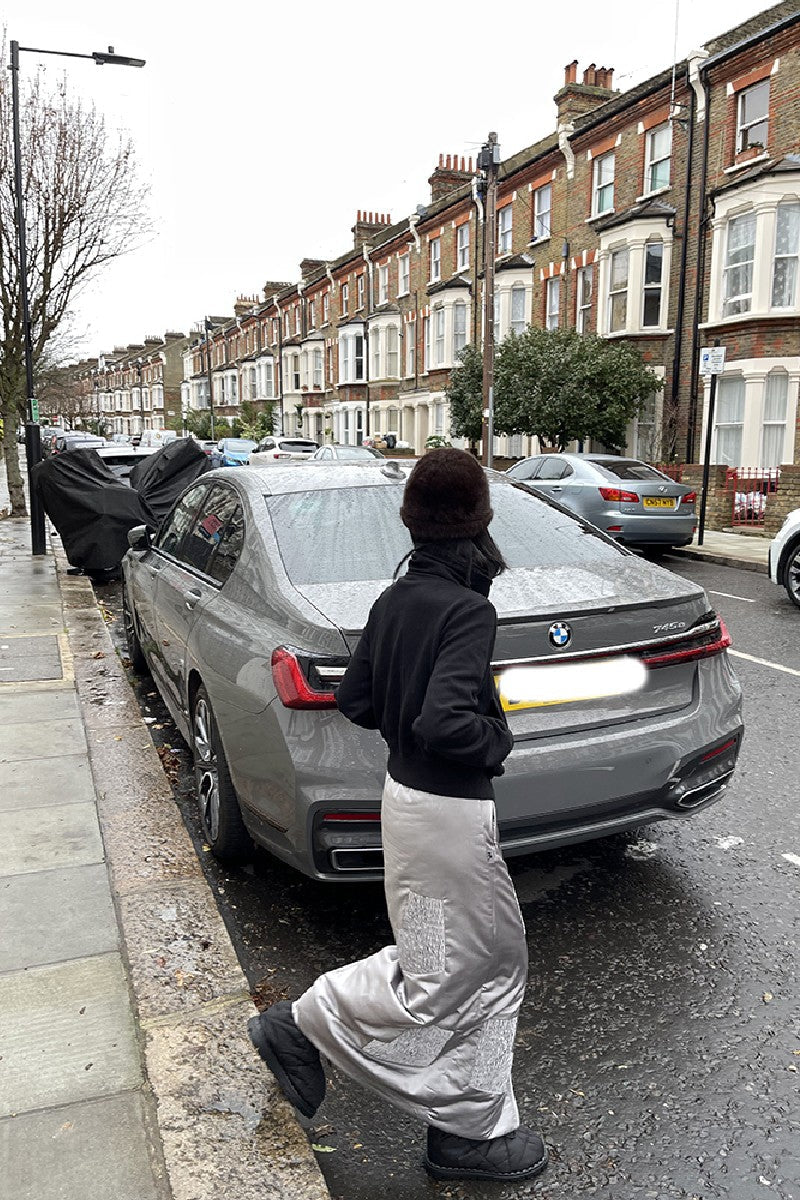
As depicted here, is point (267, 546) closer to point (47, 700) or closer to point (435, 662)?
point (435, 662)

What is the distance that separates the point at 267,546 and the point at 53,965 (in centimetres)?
171

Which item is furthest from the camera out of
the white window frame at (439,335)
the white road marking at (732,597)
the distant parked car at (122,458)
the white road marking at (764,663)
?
the white window frame at (439,335)

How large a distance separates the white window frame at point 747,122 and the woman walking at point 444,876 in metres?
21.2

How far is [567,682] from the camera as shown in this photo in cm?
318

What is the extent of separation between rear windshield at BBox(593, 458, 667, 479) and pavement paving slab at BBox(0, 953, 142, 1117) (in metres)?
12.3

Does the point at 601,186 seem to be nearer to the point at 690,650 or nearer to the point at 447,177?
the point at 447,177

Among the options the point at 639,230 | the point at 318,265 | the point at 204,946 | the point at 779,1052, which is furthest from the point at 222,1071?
the point at 318,265

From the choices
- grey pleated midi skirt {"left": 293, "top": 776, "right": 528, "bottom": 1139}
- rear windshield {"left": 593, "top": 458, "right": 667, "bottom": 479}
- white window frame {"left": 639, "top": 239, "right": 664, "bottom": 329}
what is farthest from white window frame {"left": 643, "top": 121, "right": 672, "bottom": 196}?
A: grey pleated midi skirt {"left": 293, "top": 776, "right": 528, "bottom": 1139}

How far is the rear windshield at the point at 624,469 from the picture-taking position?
47.0 ft

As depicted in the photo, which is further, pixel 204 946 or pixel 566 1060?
pixel 204 946

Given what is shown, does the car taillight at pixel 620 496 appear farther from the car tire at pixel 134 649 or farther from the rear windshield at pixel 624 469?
the car tire at pixel 134 649

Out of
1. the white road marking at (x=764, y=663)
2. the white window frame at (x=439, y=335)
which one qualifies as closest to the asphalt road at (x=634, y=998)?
the white road marking at (x=764, y=663)

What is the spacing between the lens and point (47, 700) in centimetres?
620

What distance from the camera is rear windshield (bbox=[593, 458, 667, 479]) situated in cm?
1433
